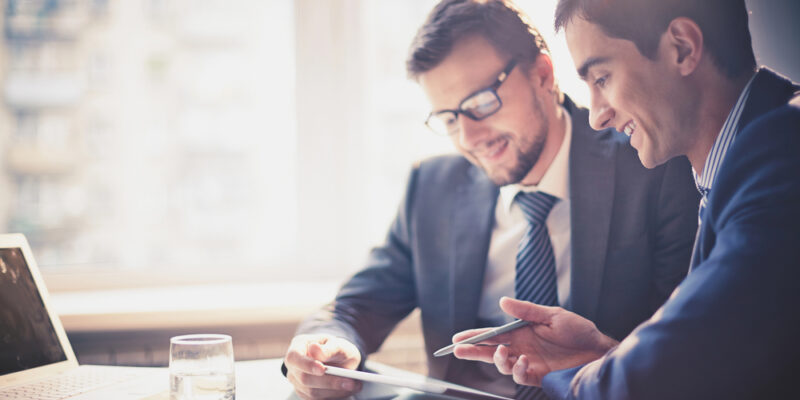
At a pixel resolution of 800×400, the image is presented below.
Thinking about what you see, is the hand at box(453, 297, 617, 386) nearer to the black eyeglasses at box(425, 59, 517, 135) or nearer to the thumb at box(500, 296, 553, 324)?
the thumb at box(500, 296, 553, 324)

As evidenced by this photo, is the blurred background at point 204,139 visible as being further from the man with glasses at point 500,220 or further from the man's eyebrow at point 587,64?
the man's eyebrow at point 587,64

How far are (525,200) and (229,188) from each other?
4.18ft

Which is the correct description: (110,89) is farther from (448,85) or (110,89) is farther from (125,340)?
(448,85)

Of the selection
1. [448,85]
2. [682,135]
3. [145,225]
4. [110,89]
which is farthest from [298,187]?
[682,135]

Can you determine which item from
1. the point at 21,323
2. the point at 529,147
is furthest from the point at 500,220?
the point at 21,323

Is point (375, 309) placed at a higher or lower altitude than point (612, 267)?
lower

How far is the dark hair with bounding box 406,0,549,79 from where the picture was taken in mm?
1287

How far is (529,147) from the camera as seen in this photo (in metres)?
1.36

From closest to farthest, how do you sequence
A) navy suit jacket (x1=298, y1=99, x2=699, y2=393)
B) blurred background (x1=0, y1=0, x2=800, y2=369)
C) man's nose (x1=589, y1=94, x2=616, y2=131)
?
man's nose (x1=589, y1=94, x2=616, y2=131) → navy suit jacket (x1=298, y1=99, x2=699, y2=393) → blurred background (x1=0, y1=0, x2=800, y2=369)

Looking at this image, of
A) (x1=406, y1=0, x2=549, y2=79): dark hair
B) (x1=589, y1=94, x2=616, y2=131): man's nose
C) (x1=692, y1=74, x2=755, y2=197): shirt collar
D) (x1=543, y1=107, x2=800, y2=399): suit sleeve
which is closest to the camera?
(x1=543, y1=107, x2=800, y2=399): suit sleeve

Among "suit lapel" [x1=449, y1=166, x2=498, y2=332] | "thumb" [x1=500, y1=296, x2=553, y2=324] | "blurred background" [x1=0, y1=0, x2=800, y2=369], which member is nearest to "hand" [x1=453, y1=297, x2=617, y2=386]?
"thumb" [x1=500, y1=296, x2=553, y2=324]

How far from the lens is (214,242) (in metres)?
2.21

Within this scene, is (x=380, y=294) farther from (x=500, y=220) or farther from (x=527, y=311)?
(x=527, y=311)

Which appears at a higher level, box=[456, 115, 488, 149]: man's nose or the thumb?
box=[456, 115, 488, 149]: man's nose
